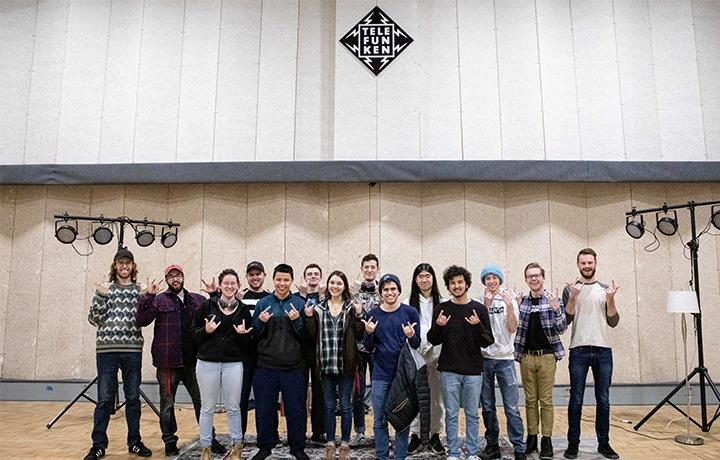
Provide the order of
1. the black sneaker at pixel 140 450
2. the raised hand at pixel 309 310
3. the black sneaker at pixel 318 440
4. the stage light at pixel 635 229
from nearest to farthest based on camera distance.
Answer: the raised hand at pixel 309 310 → the black sneaker at pixel 140 450 → the black sneaker at pixel 318 440 → the stage light at pixel 635 229

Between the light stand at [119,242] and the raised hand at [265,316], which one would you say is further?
the light stand at [119,242]

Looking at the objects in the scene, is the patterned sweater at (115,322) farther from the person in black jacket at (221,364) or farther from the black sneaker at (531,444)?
the black sneaker at (531,444)

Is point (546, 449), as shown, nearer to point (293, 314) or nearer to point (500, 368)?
point (500, 368)

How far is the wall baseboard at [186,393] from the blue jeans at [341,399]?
3259mm

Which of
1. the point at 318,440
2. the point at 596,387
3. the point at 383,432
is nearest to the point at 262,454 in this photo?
the point at 318,440

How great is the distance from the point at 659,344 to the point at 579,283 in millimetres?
3619

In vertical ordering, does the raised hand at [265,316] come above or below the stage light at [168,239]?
below

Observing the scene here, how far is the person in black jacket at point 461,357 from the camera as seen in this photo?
155 inches

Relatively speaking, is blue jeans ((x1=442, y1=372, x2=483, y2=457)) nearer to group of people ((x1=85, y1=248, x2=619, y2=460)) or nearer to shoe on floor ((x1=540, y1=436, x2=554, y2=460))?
group of people ((x1=85, y1=248, x2=619, y2=460))

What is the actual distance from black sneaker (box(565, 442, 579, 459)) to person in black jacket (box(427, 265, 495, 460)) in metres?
0.95

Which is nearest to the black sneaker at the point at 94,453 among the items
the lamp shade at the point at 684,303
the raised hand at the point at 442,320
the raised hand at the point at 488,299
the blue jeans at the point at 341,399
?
the blue jeans at the point at 341,399

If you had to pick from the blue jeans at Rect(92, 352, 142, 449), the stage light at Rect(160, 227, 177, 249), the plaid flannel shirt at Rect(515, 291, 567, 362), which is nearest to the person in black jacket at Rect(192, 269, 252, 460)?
the blue jeans at Rect(92, 352, 142, 449)

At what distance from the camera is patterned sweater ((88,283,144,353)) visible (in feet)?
14.1

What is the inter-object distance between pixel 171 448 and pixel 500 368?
3115 mm
